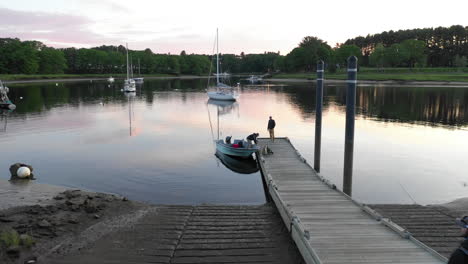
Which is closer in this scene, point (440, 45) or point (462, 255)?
point (462, 255)

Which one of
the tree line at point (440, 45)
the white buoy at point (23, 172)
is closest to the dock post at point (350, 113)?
the white buoy at point (23, 172)

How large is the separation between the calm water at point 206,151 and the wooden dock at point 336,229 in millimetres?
4218

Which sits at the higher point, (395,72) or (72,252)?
(395,72)

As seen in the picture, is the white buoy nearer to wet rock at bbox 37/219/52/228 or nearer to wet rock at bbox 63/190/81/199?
wet rock at bbox 63/190/81/199

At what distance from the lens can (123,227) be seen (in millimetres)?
14023

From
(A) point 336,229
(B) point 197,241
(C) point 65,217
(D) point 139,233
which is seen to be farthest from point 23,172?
(A) point 336,229

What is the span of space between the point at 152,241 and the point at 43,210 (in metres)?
5.57

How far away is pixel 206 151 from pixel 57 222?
18.0m

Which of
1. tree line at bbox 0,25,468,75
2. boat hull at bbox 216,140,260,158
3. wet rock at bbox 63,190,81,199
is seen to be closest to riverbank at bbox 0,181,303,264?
wet rock at bbox 63,190,81,199

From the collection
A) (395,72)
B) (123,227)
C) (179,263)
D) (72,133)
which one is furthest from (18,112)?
(395,72)

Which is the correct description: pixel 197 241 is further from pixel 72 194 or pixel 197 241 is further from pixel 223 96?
pixel 223 96

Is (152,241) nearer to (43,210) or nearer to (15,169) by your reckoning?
(43,210)

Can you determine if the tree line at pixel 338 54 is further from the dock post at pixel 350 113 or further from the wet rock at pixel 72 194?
the dock post at pixel 350 113

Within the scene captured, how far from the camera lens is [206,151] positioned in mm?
31234
